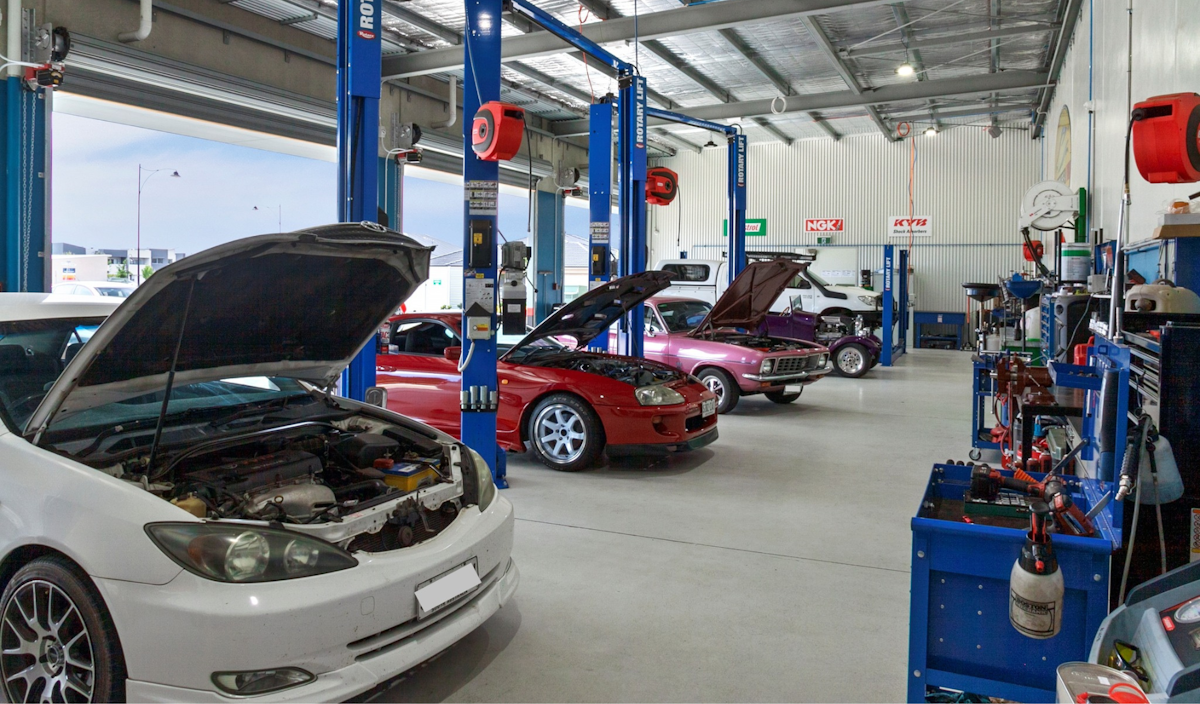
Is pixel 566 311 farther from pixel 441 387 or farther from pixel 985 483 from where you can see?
pixel 985 483

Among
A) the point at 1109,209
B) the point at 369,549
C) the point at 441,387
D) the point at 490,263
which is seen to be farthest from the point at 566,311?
the point at 1109,209

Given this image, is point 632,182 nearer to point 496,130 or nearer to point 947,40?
point 496,130

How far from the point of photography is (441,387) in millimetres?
5969

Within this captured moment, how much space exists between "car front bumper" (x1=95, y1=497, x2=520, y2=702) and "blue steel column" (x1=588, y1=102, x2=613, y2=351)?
221 inches

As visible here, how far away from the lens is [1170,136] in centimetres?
332

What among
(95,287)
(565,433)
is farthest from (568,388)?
(95,287)

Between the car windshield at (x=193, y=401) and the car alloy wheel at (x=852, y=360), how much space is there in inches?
395

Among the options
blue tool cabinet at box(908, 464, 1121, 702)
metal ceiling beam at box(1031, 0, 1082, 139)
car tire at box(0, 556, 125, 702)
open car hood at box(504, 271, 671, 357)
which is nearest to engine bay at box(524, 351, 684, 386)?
open car hood at box(504, 271, 671, 357)

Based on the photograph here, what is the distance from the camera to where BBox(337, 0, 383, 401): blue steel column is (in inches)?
189

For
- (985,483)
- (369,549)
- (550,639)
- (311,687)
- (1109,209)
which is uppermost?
(1109,209)

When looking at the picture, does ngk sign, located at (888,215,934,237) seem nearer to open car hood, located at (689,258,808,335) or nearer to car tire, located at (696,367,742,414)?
Answer: open car hood, located at (689,258,808,335)

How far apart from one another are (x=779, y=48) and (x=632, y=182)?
5837 millimetres

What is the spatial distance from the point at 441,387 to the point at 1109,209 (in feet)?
22.1

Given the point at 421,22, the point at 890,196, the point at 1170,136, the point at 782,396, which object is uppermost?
the point at 421,22
